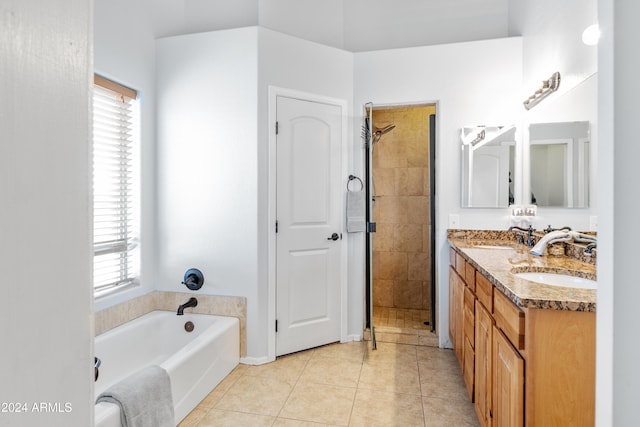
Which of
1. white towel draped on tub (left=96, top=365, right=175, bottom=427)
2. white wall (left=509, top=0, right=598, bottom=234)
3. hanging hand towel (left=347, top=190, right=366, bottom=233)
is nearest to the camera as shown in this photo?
white towel draped on tub (left=96, top=365, right=175, bottom=427)

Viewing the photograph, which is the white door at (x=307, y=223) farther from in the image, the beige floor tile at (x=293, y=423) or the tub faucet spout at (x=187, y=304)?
the beige floor tile at (x=293, y=423)

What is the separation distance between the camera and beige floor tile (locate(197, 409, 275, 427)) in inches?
74.5

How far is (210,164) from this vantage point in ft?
8.70

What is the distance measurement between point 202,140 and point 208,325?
1.41 meters

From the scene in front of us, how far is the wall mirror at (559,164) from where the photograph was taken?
1.94 m

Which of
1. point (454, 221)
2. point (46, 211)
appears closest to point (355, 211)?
point (454, 221)

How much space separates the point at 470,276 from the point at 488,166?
1.20 m

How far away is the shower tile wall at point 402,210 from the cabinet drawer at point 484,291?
6.89ft

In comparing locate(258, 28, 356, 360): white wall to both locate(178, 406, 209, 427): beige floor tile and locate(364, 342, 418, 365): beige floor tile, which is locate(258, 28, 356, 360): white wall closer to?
locate(178, 406, 209, 427): beige floor tile

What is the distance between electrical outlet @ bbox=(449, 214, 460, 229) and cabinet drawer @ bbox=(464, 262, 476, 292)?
80 centimetres

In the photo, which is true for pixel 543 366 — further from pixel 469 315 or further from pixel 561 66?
pixel 561 66

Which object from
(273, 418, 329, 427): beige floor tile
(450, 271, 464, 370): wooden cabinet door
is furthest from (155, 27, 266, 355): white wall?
(450, 271, 464, 370): wooden cabinet door

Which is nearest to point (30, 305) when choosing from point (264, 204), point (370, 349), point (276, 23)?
point (264, 204)
